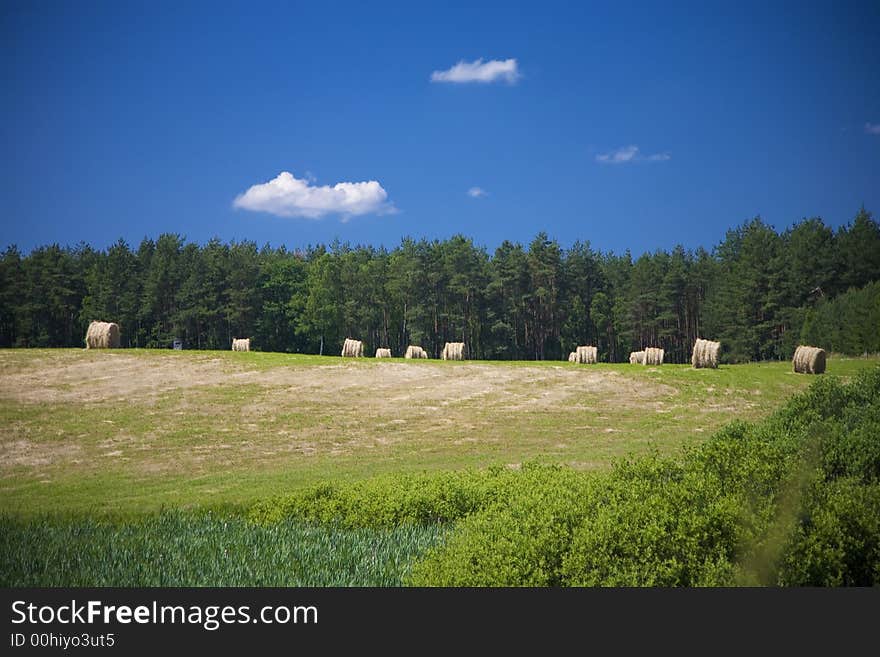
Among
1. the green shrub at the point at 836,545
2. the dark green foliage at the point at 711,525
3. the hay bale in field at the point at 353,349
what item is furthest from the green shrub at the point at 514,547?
the hay bale in field at the point at 353,349

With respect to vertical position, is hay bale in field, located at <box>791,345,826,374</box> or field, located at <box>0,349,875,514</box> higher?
hay bale in field, located at <box>791,345,826,374</box>

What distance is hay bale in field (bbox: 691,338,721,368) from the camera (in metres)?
20.6

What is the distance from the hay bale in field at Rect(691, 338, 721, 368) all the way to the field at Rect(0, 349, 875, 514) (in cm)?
88

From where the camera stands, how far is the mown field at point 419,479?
16.6 feet

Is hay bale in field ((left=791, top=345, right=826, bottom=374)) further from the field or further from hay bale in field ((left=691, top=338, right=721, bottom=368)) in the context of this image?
hay bale in field ((left=691, top=338, right=721, bottom=368))

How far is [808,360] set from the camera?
49.9 feet

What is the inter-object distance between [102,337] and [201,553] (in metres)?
27.5

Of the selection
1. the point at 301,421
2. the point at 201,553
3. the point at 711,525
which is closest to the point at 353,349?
the point at 301,421

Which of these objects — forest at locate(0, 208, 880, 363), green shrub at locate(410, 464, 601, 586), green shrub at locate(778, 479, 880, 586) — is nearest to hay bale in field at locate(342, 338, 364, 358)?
forest at locate(0, 208, 880, 363)

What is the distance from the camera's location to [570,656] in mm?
4172

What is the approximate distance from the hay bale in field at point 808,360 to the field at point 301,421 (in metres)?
0.29

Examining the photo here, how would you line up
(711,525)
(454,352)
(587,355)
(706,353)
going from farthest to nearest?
(454,352), (587,355), (706,353), (711,525)

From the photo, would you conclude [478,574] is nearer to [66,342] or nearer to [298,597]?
[298,597]

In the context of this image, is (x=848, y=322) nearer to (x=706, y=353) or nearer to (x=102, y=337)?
(x=706, y=353)
